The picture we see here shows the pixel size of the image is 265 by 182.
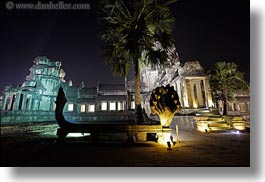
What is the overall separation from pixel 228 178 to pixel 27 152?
4.95 meters

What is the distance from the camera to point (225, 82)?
13430mm

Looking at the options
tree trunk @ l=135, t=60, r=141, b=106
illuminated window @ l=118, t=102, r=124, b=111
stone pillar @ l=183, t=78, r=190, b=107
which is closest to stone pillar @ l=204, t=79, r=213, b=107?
stone pillar @ l=183, t=78, r=190, b=107

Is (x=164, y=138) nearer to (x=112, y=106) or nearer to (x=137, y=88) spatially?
(x=137, y=88)

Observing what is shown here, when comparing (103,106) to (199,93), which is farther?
(103,106)

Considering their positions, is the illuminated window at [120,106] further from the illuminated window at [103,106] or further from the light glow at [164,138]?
the light glow at [164,138]

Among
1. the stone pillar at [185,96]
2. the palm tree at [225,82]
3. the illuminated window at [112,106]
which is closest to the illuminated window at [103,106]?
the illuminated window at [112,106]

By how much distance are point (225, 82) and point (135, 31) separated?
9.84m

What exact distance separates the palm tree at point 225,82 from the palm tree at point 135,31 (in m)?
8.52

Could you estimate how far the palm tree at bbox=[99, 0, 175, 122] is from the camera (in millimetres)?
6688

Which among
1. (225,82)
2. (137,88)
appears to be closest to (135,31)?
(137,88)

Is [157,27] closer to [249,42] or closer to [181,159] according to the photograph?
[249,42]

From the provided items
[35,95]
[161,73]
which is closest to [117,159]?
[161,73]

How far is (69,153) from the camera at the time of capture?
430 cm

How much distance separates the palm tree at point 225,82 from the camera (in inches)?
514
